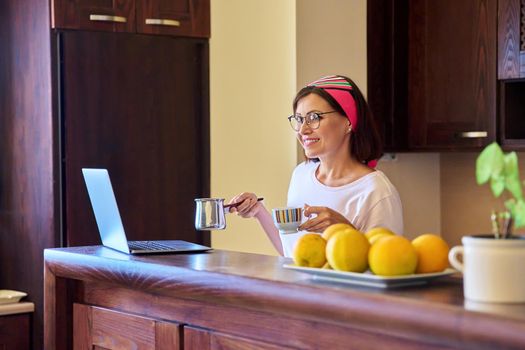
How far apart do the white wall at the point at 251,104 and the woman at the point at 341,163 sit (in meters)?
1.15

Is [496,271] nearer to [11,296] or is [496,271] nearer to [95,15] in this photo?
[95,15]

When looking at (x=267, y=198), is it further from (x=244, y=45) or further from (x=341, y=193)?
(x=341, y=193)

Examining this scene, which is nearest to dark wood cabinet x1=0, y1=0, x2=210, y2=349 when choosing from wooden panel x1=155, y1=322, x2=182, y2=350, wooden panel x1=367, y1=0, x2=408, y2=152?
wooden panel x1=367, y1=0, x2=408, y2=152

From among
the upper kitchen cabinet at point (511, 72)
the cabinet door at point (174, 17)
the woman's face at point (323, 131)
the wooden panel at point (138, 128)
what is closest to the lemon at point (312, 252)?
the woman's face at point (323, 131)

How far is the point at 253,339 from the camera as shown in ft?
5.80

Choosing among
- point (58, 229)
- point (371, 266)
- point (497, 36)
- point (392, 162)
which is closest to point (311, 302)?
point (371, 266)

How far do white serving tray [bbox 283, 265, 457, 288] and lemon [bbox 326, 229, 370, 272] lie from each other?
0.8 inches

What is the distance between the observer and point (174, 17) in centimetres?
358

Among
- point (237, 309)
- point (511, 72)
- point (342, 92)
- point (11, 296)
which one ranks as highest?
point (511, 72)

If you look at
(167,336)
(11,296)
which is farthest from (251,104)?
(167,336)

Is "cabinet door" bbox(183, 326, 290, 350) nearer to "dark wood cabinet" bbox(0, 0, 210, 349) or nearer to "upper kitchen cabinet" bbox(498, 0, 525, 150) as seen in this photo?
"dark wood cabinet" bbox(0, 0, 210, 349)

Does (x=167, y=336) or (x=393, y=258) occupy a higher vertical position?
(x=393, y=258)

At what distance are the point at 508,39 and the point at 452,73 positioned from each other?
0.31m

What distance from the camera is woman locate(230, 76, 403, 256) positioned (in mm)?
2602
